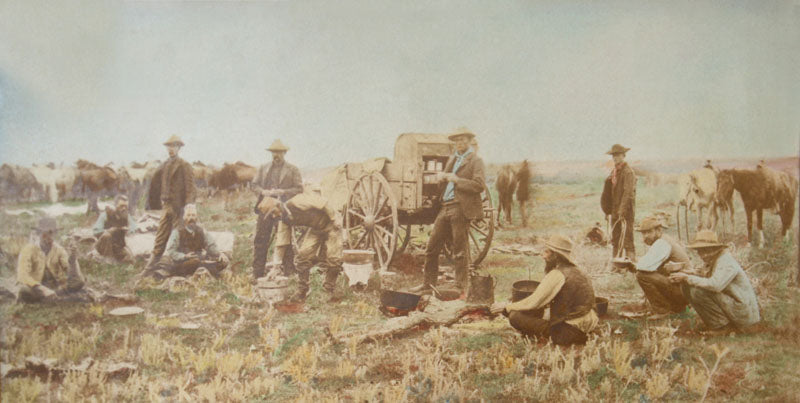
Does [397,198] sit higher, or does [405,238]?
[397,198]

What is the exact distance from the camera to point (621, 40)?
5.15 m

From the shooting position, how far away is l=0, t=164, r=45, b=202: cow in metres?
4.70

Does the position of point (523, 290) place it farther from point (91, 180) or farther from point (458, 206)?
point (91, 180)

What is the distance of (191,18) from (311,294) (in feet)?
9.25

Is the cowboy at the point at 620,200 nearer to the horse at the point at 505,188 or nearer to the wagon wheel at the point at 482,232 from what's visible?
the horse at the point at 505,188

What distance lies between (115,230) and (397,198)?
2646 mm

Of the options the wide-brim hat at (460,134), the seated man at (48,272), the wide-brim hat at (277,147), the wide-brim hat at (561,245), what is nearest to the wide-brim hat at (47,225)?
the seated man at (48,272)

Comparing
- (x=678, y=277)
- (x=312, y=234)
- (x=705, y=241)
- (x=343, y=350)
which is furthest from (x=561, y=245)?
(x=312, y=234)

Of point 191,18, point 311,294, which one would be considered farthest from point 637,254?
point 191,18

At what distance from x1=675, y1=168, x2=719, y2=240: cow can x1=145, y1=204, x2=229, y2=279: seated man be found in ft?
14.8

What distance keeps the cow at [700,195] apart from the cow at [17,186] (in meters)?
6.05

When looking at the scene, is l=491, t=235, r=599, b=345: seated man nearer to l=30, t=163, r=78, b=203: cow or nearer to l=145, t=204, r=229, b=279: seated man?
l=145, t=204, r=229, b=279: seated man

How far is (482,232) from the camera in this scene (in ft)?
16.8

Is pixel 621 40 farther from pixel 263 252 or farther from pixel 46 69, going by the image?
pixel 46 69
